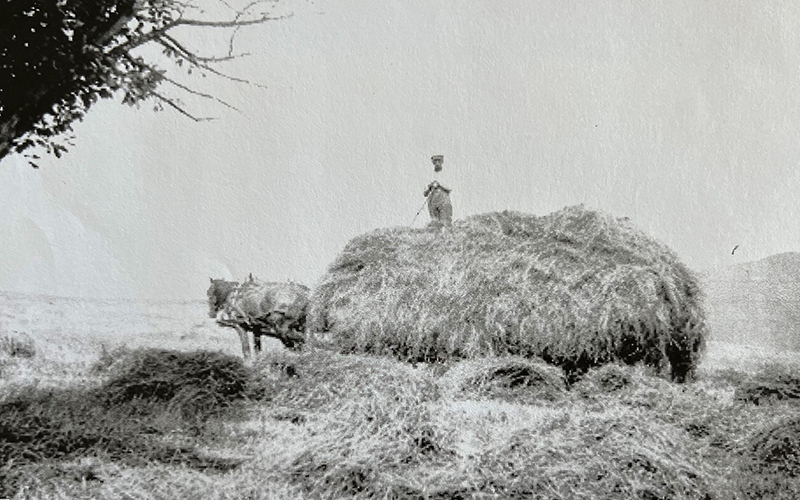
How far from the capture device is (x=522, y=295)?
8516 mm

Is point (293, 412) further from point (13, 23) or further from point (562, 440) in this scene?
point (13, 23)

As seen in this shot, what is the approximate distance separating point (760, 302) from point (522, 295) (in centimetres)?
1508

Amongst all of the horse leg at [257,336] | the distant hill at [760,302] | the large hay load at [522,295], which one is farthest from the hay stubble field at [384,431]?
the distant hill at [760,302]

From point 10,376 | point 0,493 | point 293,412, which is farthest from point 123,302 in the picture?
point 0,493

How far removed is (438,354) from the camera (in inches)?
351

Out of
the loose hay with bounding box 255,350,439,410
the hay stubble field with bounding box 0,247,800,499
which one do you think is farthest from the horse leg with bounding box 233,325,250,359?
the loose hay with bounding box 255,350,439,410

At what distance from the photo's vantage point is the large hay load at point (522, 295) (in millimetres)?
8133

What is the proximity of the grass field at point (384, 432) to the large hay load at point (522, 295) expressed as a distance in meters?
0.41

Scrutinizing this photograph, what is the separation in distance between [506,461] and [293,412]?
290 cm

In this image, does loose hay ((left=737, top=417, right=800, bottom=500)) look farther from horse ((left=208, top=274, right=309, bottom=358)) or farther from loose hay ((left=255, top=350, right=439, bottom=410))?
horse ((left=208, top=274, right=309, bottom=358))

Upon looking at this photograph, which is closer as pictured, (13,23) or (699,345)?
(13,23)

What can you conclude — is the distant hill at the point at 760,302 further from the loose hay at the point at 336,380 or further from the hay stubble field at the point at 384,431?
the loose hay at the point at 336,380

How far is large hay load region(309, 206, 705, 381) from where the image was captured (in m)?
8.13

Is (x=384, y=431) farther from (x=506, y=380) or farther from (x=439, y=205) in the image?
(x=439, y=205)
